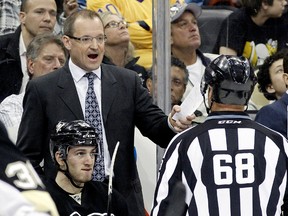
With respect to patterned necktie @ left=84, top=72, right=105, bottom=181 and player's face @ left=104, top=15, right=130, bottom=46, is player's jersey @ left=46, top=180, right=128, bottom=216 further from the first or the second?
player's face @ left=104, top=15, right=130, bottom=46

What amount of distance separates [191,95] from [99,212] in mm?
767

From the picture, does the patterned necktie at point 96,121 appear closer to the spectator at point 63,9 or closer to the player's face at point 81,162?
the player's face at point 81,162

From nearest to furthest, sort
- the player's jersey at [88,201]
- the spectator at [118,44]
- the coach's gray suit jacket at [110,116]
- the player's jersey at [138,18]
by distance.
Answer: the player's jersey at [88,201]
the coach's gray suit jacket at [110,116]
the player's jersey at [138,18]
the spectator at [118,44]

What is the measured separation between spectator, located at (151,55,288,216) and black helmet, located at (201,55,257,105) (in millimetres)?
124

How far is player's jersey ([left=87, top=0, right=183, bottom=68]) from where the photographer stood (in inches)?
250

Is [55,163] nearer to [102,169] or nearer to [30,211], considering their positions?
[102,169]

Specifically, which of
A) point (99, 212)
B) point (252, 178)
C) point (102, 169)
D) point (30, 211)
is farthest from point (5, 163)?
point (102, 169)

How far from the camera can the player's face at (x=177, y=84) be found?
6219mm

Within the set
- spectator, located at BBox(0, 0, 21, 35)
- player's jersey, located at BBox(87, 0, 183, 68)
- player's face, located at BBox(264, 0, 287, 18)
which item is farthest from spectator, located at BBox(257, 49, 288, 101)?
spectator, located at BBox(0, 0, 21, 35)

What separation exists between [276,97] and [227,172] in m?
2.02

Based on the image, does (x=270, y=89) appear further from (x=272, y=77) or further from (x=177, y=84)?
(x=177, y=84)

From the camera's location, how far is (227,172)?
4.59m

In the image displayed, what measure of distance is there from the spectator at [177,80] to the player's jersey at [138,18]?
0.15 metres

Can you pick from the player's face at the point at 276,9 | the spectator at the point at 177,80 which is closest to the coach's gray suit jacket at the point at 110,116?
the spectator at the point at 177,80
